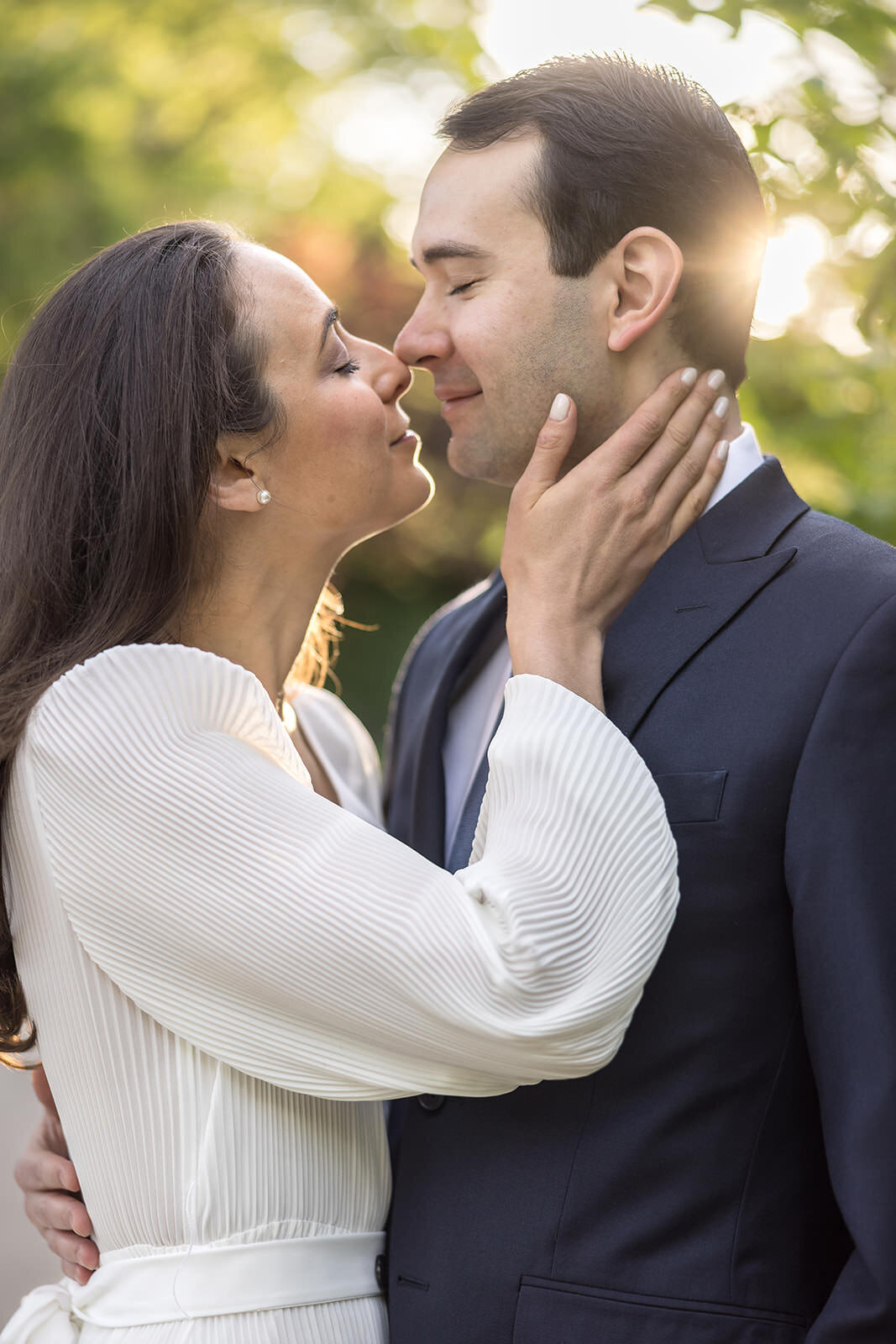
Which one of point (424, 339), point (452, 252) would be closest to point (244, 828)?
point (424, 339)

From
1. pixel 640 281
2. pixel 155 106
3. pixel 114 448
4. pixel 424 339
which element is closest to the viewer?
pixel 114 448

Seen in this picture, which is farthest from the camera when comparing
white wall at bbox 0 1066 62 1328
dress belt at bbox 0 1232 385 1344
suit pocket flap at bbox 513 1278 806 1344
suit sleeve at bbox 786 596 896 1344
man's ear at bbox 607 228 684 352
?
white wall at bbox 0 1066 62 1328

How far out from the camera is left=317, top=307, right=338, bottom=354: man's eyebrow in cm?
261

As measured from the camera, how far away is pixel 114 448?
7.86 ft

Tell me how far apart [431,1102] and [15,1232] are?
222cm

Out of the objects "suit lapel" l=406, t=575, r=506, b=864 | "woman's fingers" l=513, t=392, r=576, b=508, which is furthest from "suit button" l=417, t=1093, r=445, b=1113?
"woman's fingers" l=513, t=392, r=576, b=508

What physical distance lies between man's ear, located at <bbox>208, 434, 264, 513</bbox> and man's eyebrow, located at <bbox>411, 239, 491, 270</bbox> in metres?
0.59

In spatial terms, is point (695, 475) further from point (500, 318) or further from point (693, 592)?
point (500, 318)

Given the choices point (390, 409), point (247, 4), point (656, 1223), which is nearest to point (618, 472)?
point (390, 409)

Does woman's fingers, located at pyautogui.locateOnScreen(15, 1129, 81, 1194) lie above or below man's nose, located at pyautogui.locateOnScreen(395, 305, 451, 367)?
below

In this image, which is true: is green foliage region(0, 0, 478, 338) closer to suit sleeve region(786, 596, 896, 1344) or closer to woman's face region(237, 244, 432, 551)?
woman's face region(237, 244, 432, 551)

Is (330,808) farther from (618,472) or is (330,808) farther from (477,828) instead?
(618,472)

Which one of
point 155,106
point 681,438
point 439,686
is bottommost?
point 439,686

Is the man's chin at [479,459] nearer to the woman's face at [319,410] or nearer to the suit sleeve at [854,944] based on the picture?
the woman's face at [319,410]
